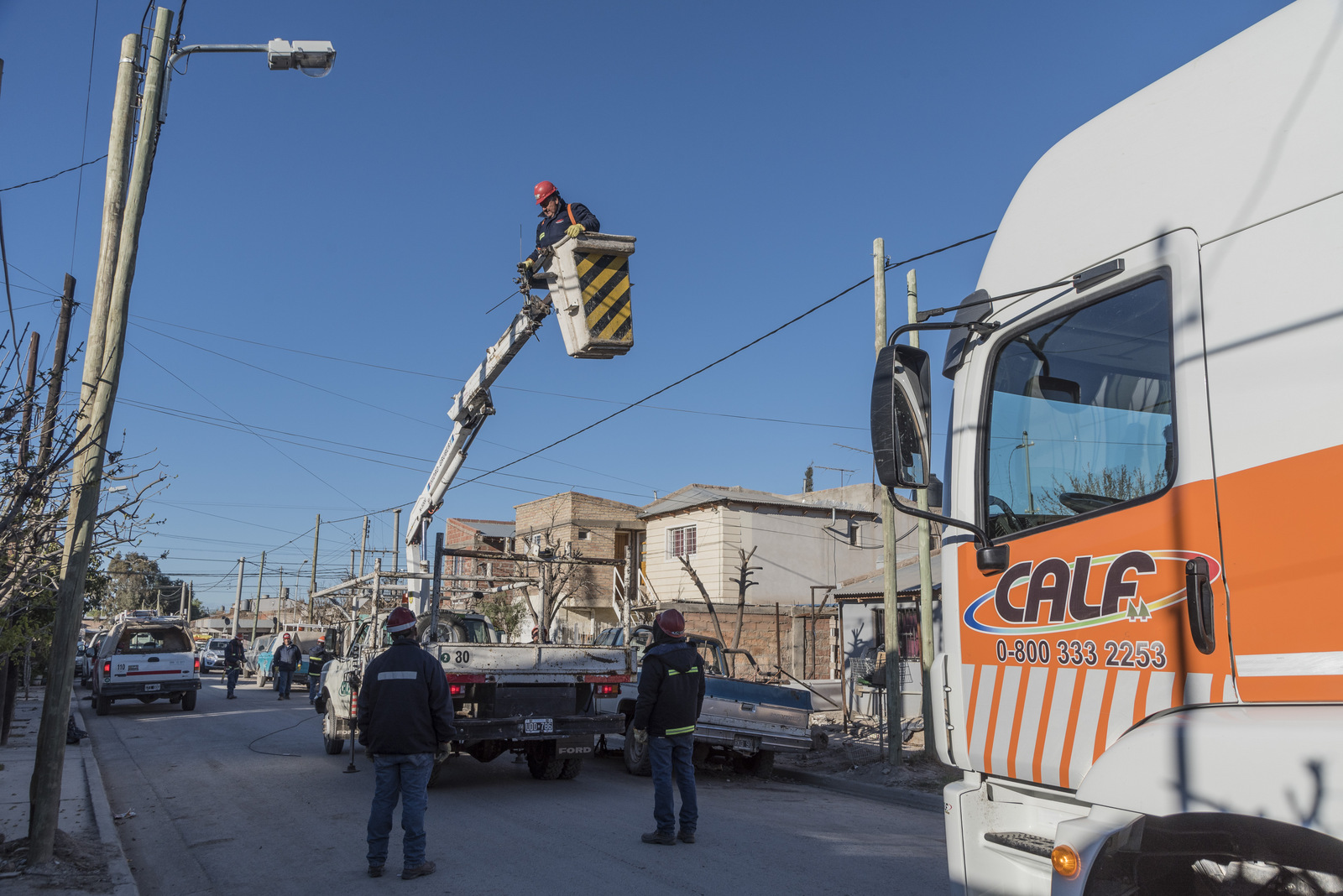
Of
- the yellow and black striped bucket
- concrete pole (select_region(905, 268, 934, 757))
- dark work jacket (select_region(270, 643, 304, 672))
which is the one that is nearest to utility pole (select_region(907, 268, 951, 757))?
concrete pole (select_region(905, 268, 934, 757))

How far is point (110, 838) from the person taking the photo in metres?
7.30

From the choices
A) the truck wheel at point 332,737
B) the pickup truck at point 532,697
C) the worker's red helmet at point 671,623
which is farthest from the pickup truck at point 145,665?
the worker's red helmet at point 671,623

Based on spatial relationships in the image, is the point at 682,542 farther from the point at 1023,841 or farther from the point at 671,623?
the point at 1023,841

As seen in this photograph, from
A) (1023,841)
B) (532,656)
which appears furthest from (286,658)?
(1023,841)

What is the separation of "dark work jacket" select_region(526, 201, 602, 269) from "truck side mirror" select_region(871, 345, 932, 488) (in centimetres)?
581

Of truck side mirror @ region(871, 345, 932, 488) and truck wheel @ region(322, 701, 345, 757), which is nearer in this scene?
truck side mirror @ region(871, 345, 932, 488)

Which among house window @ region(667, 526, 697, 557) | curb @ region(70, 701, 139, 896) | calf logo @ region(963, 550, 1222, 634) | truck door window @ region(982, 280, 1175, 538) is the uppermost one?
house window @ region(667, 526, 697, 557)

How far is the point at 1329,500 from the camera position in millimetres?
2465

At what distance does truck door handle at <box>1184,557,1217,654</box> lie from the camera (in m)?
2.72

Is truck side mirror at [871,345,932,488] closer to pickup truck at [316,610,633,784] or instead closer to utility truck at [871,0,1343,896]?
utility truck at [871,0,1343,896]

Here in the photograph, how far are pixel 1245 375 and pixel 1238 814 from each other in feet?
4.01

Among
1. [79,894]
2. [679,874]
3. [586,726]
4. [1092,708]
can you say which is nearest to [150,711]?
[586,726]

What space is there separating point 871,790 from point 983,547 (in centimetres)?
812

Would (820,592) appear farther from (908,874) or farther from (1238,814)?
(1238,814)
